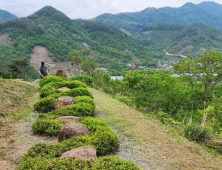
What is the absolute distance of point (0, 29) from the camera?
5244 cm

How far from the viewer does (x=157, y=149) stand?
391 cm

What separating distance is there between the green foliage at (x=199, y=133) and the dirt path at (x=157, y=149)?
38 cm

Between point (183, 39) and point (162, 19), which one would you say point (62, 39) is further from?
point (162, 19)

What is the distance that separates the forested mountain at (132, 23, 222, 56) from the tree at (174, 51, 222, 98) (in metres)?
57.7

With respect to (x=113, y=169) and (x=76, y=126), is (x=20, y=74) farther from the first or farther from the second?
(x=113, y=169)

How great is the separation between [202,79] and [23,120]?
10.7m

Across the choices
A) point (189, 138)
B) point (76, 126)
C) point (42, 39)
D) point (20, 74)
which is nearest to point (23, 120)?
point (76, 126)

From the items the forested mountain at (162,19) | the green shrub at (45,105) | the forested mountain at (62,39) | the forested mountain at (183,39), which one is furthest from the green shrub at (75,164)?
the forested mountain at (162,19)

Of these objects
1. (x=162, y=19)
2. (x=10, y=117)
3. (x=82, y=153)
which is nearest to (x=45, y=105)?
(x=10, y=117)

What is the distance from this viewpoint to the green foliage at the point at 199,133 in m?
4.80

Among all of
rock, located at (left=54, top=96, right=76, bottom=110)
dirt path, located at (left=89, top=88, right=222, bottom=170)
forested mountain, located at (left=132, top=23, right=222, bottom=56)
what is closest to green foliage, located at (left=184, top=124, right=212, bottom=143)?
dirt path, located at (left=89, top=88, right=222, bottom=170)

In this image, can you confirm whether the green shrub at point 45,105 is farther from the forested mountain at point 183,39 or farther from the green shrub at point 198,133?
the forested mountain at point 183,39

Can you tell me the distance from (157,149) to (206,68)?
28.9 ft

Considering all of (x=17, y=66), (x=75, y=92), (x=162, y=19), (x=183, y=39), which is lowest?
(x=17, y=66)
